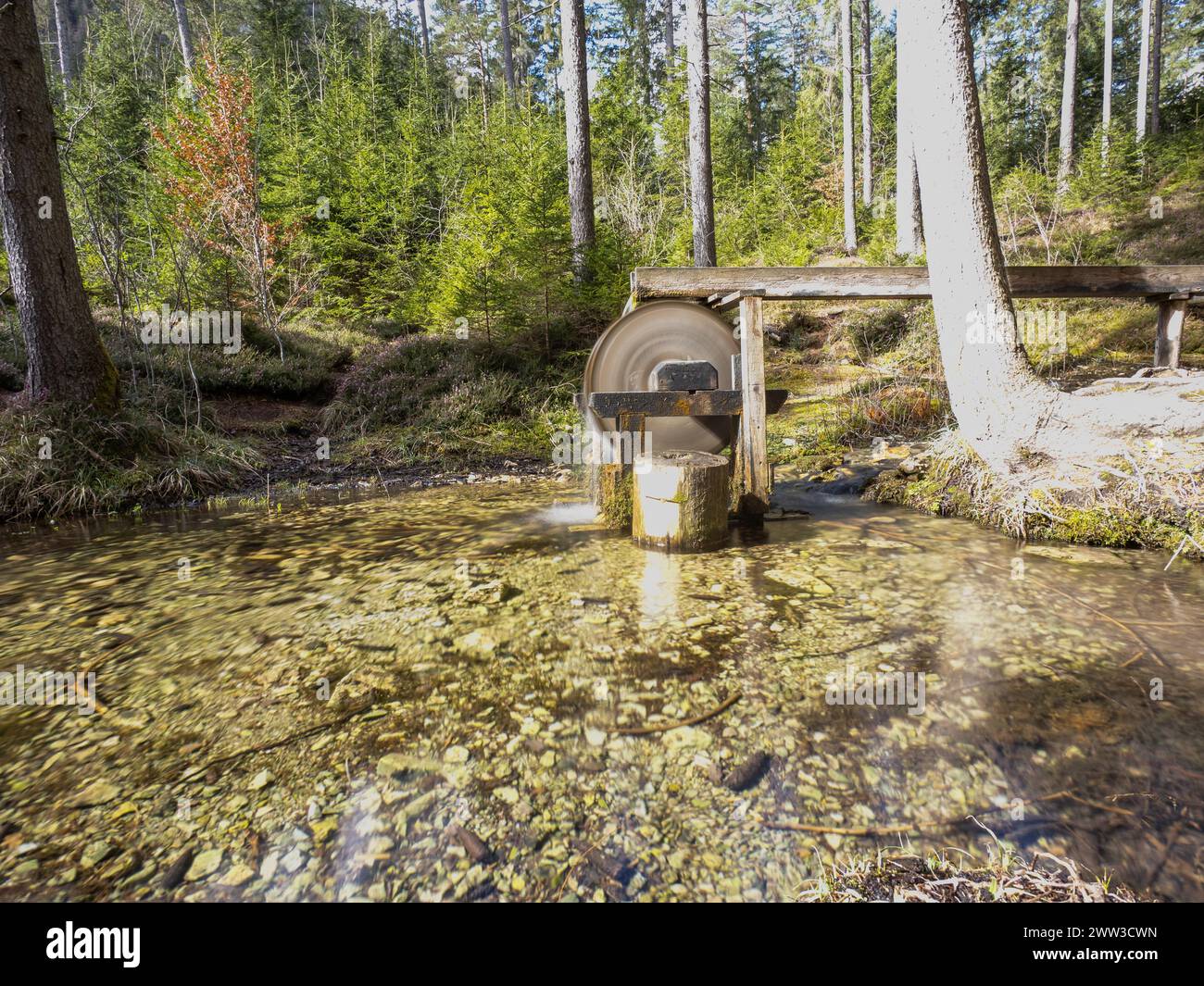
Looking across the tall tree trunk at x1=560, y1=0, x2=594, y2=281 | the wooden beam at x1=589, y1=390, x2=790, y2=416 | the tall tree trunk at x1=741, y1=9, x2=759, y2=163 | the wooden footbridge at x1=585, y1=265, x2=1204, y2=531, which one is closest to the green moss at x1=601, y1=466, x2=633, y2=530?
the wooden footbridge at x1=585, y1=265, x2=1204, y2=531

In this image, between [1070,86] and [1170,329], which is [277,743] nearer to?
[1170,329]

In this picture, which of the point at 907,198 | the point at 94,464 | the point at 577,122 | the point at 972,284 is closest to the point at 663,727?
the point at 972,284

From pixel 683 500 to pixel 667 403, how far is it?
96 centimetres

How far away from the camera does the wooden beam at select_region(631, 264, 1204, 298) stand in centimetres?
559

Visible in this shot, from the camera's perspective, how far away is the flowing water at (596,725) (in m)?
1.79

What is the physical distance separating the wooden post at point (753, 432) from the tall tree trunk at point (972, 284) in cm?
170

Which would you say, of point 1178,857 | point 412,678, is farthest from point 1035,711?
point 412,678

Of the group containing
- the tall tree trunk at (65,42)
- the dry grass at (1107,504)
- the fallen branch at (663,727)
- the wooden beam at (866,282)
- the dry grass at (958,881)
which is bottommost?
the dry grass at (958,881)

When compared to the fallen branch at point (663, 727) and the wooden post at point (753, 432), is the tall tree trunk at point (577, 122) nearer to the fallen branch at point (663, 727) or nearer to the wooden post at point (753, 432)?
the wooden post at point (753, 432)

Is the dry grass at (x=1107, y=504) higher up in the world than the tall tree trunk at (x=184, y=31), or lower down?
lower down

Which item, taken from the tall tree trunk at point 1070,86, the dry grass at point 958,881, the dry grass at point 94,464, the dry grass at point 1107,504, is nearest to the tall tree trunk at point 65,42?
the dry grass at point 94,464

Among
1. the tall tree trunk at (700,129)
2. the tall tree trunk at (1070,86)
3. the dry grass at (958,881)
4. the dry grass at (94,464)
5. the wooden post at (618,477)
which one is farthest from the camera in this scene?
the tall tree trunk at (1070,86)

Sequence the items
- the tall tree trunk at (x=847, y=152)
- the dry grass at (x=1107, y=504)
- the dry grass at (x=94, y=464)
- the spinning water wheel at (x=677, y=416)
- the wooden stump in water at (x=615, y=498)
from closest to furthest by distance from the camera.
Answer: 1. the dry grass at (x=1107, y=504)
2. the spinning water wheel at (x=677, y=416)
3. the wooden stump in water at (x=615, y=498)
4. the dry grass at (x=94, y=464)
5. the tall tree trunk at (x=847, y=152)

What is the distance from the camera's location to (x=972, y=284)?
5.22 metres
